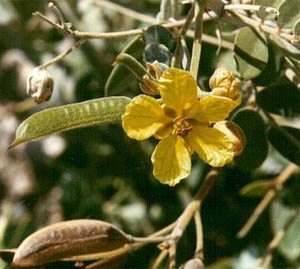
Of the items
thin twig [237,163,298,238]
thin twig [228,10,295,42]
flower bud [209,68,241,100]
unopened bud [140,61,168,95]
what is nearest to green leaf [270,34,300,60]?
thin twig [228,10,295,42]

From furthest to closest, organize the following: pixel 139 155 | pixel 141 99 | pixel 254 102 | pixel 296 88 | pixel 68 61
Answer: pixel 68 61 → pixel 139 155 → pixel 254 102 → pixel 296 88 → pixel 141 99

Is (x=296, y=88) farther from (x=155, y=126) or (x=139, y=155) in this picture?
(x=139, y=155)

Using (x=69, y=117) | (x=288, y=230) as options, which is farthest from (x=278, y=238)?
(x=69, y=117)

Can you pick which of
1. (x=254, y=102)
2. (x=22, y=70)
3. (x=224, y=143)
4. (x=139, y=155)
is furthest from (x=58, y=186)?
(x=224, y=143)

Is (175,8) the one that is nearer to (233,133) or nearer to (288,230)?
(233,133)

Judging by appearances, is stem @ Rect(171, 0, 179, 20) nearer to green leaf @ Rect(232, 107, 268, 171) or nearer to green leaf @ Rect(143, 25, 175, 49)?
green leaf @ Rect(143, 25, 175, 49)

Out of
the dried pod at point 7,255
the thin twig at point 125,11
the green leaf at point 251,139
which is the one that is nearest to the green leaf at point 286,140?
the green leaf at point 251,139
